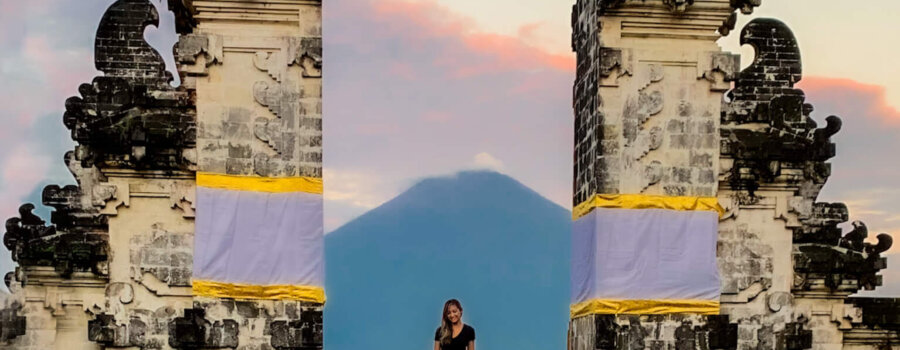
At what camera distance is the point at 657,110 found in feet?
49.0

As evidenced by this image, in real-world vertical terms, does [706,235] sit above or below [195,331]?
above

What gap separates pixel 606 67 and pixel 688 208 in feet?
5.79

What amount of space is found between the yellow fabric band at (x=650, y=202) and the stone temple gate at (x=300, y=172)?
0.08 m

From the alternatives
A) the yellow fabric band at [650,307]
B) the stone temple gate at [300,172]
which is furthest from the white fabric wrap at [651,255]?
the stone temple gate at [300,172]

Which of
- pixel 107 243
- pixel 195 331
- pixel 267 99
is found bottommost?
pixel 195 331

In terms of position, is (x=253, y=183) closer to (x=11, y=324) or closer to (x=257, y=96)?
(x=257, y=96)

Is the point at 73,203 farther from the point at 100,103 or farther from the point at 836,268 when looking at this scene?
the point at 836,268

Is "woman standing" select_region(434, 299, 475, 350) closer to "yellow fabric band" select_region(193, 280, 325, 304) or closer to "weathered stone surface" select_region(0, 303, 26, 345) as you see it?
"yellow fabric band" select_region(193, 280, 325, 304)

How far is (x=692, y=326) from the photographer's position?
14844 millimetres

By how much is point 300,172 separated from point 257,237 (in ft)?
2.74

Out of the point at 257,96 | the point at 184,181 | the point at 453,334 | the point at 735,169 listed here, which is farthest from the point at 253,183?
the point at 735,169

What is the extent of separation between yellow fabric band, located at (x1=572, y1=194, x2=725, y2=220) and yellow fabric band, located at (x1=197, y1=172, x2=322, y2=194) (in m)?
3.05

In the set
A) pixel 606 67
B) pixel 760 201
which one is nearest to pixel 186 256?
pixel 606 67

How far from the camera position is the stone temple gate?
14.7 meters
